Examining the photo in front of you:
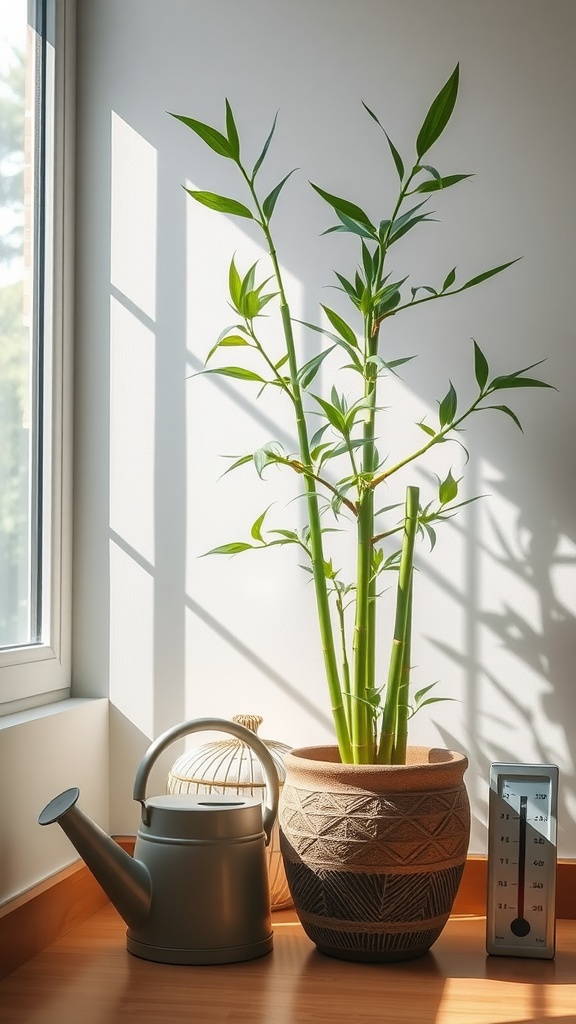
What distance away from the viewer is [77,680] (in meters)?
1.75

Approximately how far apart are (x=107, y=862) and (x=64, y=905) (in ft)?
0.77

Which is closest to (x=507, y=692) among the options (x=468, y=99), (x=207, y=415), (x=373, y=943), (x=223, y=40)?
(x=373, y=943)

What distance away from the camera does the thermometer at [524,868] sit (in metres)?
1.38

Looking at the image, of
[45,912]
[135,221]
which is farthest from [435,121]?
[45,912]

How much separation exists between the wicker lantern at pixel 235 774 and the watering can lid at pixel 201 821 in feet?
0.46

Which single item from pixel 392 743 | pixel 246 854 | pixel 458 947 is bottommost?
pixel 458 947

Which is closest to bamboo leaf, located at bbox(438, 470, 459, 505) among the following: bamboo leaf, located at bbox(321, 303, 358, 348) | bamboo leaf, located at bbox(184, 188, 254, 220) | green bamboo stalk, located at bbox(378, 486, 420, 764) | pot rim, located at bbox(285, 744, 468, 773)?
green bamboo stalk, located at bbox(378, 486, 420, 764)

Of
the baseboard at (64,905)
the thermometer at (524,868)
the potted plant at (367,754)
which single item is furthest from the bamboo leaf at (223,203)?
the baseboard at (64,905)

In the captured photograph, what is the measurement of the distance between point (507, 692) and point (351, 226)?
0.77m

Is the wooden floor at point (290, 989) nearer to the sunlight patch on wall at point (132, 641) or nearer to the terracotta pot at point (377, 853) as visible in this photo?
the terracotta pot at point (377, 853)

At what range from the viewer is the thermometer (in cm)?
138

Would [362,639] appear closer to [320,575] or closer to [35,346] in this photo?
[320,575]

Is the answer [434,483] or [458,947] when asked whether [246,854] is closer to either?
[458,947]

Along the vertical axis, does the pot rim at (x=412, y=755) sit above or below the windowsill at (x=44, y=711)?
below
